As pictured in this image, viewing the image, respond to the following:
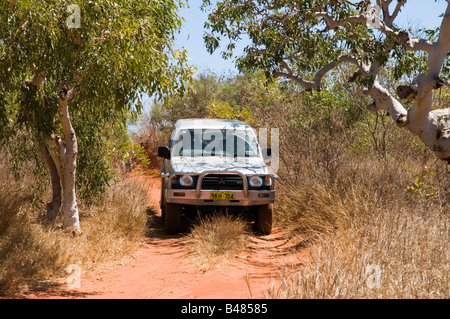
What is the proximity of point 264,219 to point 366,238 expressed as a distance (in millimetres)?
3034

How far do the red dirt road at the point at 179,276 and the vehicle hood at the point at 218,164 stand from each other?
1.18m

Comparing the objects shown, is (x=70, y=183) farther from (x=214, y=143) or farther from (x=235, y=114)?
(x=235, y=114)

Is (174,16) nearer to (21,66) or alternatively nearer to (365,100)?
(21,66)

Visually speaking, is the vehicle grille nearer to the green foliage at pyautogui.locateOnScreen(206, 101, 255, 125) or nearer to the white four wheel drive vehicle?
the white four wheel drive vehicle

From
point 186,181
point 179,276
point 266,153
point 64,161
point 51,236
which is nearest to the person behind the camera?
point 179,276

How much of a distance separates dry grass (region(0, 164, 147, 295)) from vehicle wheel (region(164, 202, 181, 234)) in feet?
1.57

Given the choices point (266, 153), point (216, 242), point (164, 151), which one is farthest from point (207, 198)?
point (266, 153)

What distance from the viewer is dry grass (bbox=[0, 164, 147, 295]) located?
235 inches

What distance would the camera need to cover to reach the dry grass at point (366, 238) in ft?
15.0

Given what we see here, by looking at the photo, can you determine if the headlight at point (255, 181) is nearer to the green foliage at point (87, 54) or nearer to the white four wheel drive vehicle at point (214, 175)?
the white four wheel drive vehicle at point (214, 175)

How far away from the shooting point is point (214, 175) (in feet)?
28.0

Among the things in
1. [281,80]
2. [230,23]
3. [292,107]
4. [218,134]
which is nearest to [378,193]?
[218,134]

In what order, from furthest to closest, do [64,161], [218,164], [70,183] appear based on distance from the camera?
[218,164]
[64,161]
[70,183]

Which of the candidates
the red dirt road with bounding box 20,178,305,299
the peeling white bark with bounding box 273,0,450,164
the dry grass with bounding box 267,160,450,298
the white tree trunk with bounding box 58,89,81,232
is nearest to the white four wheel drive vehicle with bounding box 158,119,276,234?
the red dirt road with bounding box 20,178,305,299
